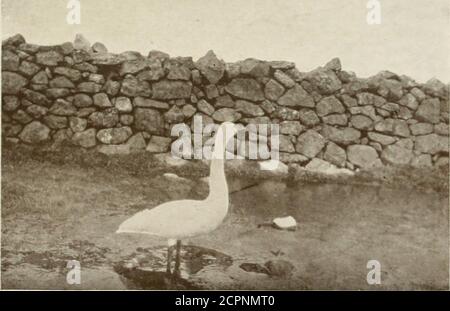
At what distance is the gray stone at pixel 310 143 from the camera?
4.90 metres

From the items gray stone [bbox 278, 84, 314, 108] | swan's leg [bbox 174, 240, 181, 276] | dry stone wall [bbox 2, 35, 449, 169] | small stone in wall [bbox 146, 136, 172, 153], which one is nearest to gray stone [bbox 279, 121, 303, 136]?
dry stone wall [bbox 2, 35, 449, 169]

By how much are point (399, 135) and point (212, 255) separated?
211cm

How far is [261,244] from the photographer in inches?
172

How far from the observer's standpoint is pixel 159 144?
4793mm

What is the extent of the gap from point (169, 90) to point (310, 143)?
1387 mm

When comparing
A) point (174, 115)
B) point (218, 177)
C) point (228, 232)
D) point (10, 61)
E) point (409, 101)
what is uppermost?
point (10, 61)

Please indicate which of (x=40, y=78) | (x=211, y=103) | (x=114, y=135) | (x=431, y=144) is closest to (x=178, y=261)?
(x=114, y=135)

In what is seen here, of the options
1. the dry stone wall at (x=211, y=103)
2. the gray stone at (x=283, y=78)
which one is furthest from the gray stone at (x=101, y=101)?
the gray stone at (x=283, y=78)

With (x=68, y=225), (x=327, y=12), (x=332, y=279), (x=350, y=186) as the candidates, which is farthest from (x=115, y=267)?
(x=327, y=12)

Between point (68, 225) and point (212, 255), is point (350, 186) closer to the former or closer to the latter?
point (212, 255)

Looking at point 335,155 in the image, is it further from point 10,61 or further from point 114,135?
point 10,61

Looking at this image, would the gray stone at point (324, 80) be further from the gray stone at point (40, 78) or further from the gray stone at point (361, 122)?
the gray stone at point (40, 78)

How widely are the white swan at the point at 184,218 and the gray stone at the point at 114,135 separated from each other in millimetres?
871

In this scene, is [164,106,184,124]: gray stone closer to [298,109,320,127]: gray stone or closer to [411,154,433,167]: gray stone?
[298,109,320,127]: gray stone
